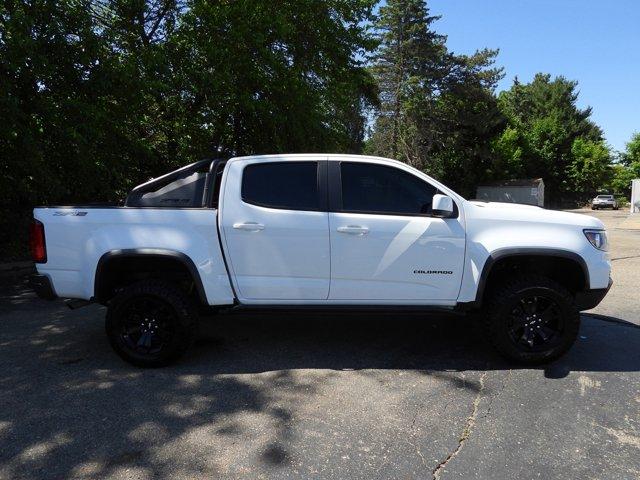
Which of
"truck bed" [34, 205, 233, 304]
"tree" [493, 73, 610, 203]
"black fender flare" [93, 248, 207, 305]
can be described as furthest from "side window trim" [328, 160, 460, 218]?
"tree" [493, 73, 610, 203]

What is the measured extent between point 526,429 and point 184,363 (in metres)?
2.83

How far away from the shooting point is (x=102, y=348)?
16.3 feet

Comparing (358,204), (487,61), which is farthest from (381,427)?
(487,61)

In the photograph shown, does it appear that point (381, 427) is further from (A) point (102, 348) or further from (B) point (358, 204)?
(A) point (102, 348)

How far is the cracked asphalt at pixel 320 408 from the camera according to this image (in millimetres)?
2967

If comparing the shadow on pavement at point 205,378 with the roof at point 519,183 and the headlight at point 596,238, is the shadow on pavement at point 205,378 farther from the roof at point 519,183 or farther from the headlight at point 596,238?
the roof at point 519,183

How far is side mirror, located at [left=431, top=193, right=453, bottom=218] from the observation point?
163 inches

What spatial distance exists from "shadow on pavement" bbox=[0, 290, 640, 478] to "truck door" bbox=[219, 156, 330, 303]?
1.15 ft

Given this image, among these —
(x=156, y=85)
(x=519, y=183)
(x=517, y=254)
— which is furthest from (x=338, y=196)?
(x=519, y=183)

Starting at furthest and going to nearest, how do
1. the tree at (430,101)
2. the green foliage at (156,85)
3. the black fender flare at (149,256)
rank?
1. the tree at (430,101)
2. the green foliage at (156,85)
3. the black fender flare at (149,256)

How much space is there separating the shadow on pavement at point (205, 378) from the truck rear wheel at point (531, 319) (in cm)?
20

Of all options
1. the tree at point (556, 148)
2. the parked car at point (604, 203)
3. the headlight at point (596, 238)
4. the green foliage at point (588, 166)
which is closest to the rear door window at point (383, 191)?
the headlight at point (596, 238)

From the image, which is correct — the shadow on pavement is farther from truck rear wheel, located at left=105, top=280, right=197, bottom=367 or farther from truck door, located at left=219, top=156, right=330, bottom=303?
truck door, located at left=219, top=156, right=330, bottom=303

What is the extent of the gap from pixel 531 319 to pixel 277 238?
7.48ft
